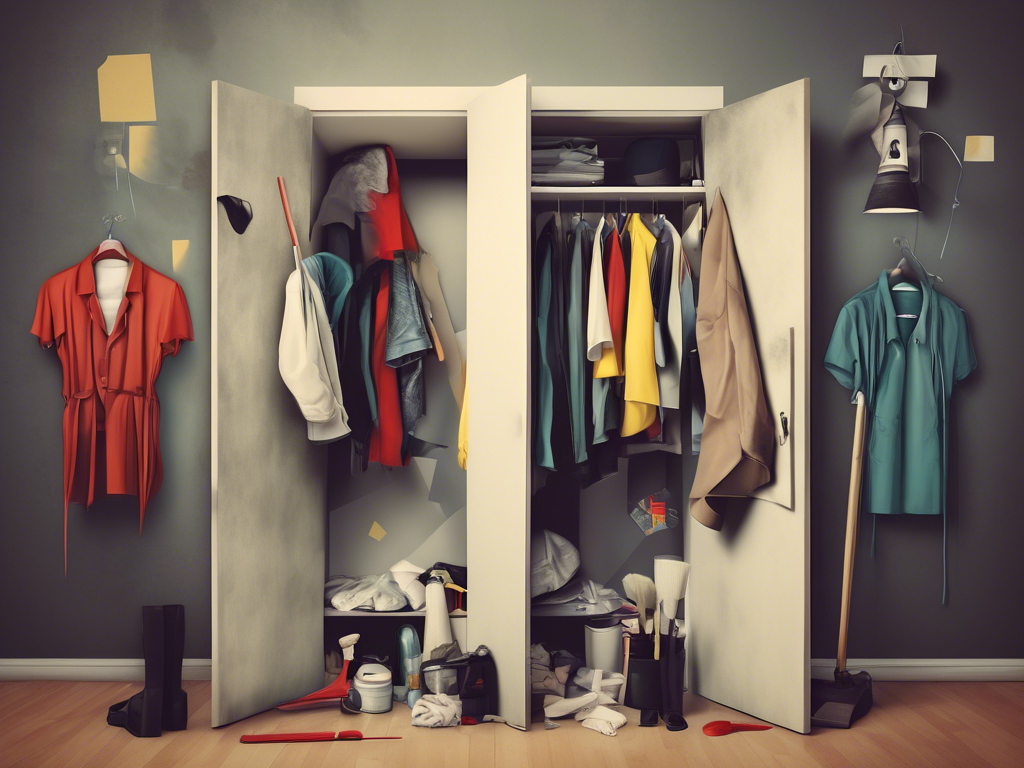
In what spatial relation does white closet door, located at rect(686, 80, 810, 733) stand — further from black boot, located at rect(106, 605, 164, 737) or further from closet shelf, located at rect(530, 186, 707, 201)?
black boot, located at rect(106, 605, 164, 737)

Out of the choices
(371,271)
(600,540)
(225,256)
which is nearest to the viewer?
(225,256)

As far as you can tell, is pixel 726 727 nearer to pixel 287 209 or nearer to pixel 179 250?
pixel 287 209

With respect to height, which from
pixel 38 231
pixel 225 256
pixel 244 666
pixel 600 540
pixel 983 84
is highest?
pixel 983 84

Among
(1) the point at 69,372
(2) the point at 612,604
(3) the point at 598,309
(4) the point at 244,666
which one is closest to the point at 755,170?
(3) the point at 598,309

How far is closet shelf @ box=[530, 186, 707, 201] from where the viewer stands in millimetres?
2678

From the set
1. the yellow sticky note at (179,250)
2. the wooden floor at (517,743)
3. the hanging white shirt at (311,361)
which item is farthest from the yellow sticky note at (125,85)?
the wooden floor at (517,743)

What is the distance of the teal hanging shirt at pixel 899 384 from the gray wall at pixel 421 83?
0.41ft

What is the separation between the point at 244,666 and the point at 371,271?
146 cm

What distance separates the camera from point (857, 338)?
2.78 m

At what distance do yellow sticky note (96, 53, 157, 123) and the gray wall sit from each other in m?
0.04

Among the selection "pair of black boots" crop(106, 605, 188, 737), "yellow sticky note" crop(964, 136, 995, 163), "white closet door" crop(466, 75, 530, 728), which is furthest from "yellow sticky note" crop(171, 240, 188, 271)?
"yellow sticky note" crop(964, 136, 995, 163)

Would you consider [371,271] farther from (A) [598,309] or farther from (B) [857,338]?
(B) [857,338]

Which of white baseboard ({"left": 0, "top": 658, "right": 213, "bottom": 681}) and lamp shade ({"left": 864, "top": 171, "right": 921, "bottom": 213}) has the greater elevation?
lamp shade ({"left": 864, "top": 171, "right": 921, "bottom": 213})

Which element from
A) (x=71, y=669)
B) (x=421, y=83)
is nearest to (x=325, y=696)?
(x=71, y=669)
